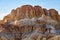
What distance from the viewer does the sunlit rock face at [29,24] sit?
7.70 metres

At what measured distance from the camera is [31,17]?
795 cm

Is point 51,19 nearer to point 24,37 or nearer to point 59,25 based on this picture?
point 59,25

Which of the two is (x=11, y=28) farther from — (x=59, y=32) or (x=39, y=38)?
(x=59, y=32)

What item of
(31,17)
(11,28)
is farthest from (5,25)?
(31,17)

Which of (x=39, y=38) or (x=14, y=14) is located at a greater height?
(x=14, y=14)

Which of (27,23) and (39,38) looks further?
(27,23)

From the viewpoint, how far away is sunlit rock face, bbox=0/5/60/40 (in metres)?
7.70

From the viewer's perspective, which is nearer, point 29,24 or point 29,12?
point 29,12

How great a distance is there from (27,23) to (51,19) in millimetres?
716

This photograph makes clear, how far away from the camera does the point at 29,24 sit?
8.04 metres

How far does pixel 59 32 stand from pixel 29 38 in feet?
2.81

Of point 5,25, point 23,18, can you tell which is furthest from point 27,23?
point 5,25

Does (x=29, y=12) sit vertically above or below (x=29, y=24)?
above

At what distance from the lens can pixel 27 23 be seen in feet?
26.5
